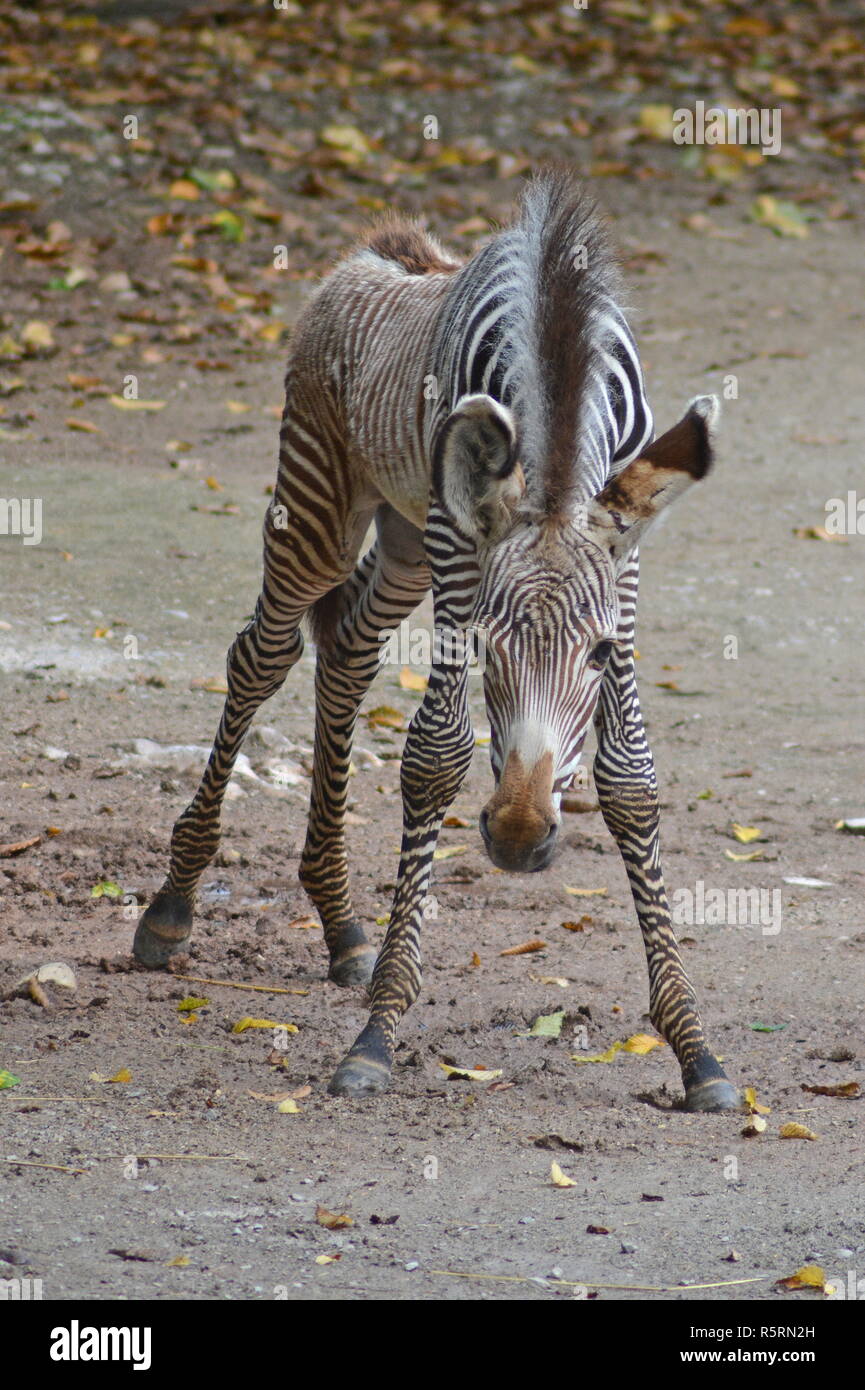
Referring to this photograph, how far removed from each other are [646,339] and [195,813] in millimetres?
9283

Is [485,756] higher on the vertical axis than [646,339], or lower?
lower

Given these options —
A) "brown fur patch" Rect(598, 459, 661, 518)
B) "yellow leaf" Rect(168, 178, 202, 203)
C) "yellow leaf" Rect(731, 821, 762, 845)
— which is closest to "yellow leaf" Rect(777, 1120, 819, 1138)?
"brown fur patch" Rect(598, 459, 661, 518)

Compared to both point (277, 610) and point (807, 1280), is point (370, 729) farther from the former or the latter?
point (807, 1280)

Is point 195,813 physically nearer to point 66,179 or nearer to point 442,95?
point 66,179

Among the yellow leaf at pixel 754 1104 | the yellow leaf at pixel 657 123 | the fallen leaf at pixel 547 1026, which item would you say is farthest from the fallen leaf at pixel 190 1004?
the yellow leaf at pixel 657 123

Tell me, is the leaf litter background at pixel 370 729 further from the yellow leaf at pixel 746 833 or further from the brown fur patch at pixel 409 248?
the brown fur patch at pixel 409 248

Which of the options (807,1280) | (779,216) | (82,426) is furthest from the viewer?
(779,216)

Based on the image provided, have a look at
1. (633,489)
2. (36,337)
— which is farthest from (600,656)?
(36,337)

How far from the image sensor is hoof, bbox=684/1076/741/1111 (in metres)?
5.17

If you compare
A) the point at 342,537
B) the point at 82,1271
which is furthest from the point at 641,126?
the point at 82,1271

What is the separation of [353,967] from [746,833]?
2.24m

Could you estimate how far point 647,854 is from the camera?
5.31 meters

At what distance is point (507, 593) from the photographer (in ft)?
14.7

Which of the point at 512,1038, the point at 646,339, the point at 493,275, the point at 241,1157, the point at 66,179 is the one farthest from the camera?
the point at 66,179
